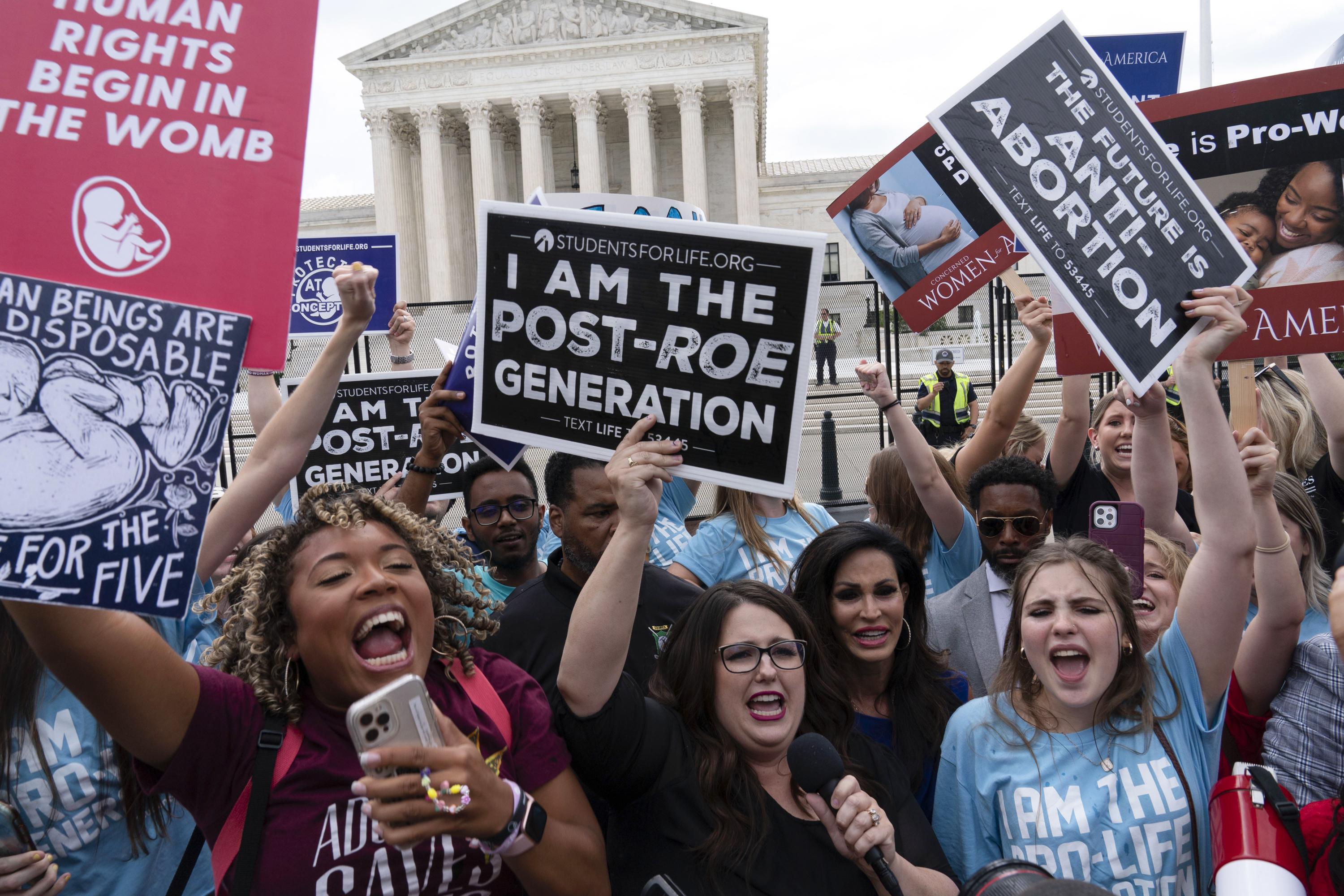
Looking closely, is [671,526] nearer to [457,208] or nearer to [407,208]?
[407,208]

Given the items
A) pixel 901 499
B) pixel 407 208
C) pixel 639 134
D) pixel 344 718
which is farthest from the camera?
pixel 407 208

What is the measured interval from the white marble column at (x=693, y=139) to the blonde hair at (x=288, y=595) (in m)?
46.4

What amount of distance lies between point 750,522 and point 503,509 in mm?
993

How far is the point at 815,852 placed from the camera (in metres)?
2.26

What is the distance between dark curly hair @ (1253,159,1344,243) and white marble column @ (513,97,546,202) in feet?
152

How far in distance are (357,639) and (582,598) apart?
0.46m

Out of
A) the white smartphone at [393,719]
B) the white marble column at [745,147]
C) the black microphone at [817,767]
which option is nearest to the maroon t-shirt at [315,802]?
the white smartphone at [393,719]

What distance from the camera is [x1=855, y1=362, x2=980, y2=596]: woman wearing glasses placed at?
3.82 metres

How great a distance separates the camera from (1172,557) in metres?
3.33

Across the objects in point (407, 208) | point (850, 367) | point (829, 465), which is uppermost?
point (407, 208)

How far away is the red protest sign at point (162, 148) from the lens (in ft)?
6.21

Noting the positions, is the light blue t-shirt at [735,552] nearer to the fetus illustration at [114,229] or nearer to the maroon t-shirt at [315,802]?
the maroon t-shirt at [315,802]

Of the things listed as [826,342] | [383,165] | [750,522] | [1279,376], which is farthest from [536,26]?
[750,522]

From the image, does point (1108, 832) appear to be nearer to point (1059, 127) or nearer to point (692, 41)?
point (1059, 127)
